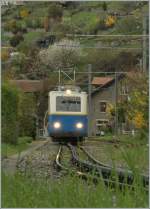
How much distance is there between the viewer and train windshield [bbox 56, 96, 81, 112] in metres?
21.2

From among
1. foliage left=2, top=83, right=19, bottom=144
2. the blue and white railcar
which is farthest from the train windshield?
foliage left=2, top=83, right=19, bottom=144

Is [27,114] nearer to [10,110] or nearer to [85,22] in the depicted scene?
[10,110]

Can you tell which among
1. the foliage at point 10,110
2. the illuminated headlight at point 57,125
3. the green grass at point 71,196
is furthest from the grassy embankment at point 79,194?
the illuminated headlight at point 57,125

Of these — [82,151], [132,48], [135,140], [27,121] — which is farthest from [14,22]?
[27,121]

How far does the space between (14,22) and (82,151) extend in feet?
26.8

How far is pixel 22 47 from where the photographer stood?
9492 millimetres

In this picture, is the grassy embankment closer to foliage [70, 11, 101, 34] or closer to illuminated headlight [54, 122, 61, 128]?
foliage [70, 11, 101, 34]

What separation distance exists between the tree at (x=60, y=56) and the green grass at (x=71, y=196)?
3.57 m

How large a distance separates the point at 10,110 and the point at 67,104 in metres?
2.86

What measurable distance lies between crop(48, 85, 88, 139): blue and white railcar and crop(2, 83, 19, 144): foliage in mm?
1964

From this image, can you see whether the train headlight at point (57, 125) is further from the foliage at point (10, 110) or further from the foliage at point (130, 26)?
the foliage at point (130, 26)

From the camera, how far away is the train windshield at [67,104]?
834 inches

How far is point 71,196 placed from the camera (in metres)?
4.33

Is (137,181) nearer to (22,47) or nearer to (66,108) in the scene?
(22,47)
